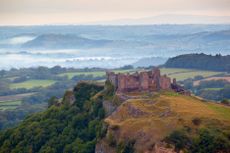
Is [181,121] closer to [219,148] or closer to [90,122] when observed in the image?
[219,148]

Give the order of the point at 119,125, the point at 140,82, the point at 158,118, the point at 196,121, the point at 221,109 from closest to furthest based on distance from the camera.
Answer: the point at 196,121 → the point at 158,118 → the point at 119,125 → the point at 221,109 → the point at 140,82

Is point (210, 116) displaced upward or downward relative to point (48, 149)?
upward

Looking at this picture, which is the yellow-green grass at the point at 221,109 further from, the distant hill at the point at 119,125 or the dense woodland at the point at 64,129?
the dense woodland at the point at 64,129

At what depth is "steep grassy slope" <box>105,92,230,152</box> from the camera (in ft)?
216

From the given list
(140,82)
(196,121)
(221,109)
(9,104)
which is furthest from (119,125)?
(9,104)

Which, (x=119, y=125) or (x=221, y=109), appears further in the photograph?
(x=221, y=109)

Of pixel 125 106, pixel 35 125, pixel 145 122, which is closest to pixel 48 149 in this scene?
pixel 35 125

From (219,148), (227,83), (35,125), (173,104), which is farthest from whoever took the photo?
(227,83)

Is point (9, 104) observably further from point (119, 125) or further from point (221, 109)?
point (221, 109)

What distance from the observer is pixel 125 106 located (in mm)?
75312

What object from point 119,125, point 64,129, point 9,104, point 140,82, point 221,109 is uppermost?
point 140,82

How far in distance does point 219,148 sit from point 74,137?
102 ft

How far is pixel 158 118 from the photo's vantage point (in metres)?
68.8

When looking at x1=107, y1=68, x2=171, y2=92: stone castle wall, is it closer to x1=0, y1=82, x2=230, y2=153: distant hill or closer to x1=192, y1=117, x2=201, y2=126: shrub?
x1=0, y1=82, x2=230, y2=153: distant hill
